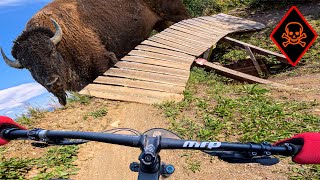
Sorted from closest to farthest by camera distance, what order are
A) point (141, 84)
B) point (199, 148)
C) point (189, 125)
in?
point (199, 148) < point (189, 125) < point (141, 84)

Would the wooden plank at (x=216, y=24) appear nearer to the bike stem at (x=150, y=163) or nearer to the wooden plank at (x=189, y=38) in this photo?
the wooden plank at (x=189, y=38)

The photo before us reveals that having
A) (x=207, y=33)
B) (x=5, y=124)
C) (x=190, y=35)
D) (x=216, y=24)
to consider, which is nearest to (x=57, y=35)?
(x=190, y=35)

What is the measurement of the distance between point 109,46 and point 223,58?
4.39 m

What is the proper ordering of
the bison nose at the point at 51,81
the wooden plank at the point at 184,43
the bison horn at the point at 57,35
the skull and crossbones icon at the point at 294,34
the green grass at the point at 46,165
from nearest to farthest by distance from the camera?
1. the green grass at the point at 46,165
2. the bison nose at the point at 51,81
3. the bison horn at the point at 57,35
4. the skull and crossbones icon at the point at 294,34
5. the wooden plank at the point at 184,43

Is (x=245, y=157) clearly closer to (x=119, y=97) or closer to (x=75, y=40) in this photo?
(x=119, y=97)

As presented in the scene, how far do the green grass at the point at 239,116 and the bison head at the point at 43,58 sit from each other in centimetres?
350

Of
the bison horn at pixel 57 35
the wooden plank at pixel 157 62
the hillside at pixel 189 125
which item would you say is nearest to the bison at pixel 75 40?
the bison horn at pixel 57 35

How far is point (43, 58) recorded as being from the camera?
26.7ft

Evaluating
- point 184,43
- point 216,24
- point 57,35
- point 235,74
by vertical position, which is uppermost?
point 57,35

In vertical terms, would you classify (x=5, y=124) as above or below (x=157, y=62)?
above

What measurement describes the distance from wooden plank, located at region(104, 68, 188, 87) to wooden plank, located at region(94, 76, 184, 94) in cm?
20

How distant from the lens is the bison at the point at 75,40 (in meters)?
8.28

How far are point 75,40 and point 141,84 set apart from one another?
11.3ft

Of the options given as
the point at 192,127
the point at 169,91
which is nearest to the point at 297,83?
the point at 169,91
